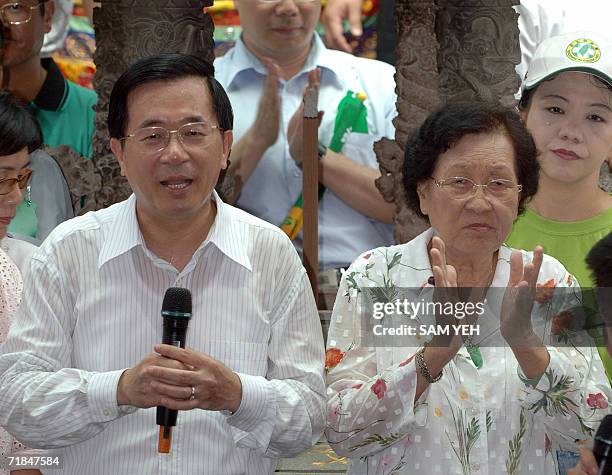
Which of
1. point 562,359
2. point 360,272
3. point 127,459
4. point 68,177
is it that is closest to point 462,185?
point 360,272

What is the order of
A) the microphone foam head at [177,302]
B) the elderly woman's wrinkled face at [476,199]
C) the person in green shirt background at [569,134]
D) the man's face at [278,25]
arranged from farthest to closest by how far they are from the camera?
the man's face at [278,25] → the person in green shirt background at [569,134] → the elderly woman's wrinkled face at [476,199] → the microphone foam head at [177,302]

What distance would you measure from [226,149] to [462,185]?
0.47 meters

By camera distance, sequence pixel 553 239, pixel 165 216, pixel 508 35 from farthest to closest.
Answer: pixel 508 35 < pixel 553 239 < pixel 165 216

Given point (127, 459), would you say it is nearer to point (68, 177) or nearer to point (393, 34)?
point (68, 177)

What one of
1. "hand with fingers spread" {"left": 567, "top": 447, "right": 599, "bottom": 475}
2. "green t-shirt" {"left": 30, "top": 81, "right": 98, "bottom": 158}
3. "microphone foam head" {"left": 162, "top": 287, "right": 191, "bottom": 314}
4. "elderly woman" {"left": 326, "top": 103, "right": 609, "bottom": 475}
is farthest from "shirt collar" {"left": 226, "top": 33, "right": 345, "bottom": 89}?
"hand with fingers spread" {"left": 567, "top": 447, "right": 599, "bottom": 475}

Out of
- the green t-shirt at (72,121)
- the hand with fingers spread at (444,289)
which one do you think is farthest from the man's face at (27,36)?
the hand with fingers spread at (444,289)

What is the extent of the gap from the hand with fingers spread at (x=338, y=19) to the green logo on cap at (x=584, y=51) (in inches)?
28.2

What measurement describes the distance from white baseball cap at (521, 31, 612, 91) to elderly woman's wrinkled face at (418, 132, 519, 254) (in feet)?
1.63

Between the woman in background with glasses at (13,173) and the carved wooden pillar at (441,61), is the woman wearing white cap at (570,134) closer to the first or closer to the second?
the carved wooden pillar at (441,61)

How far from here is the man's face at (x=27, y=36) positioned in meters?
2.81

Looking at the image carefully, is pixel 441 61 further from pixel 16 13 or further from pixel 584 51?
pixel 16 13

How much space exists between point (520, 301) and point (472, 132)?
396mm

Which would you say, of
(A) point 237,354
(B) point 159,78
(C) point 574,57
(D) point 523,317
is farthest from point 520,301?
(C) point 574,57

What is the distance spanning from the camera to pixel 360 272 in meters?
1.91
